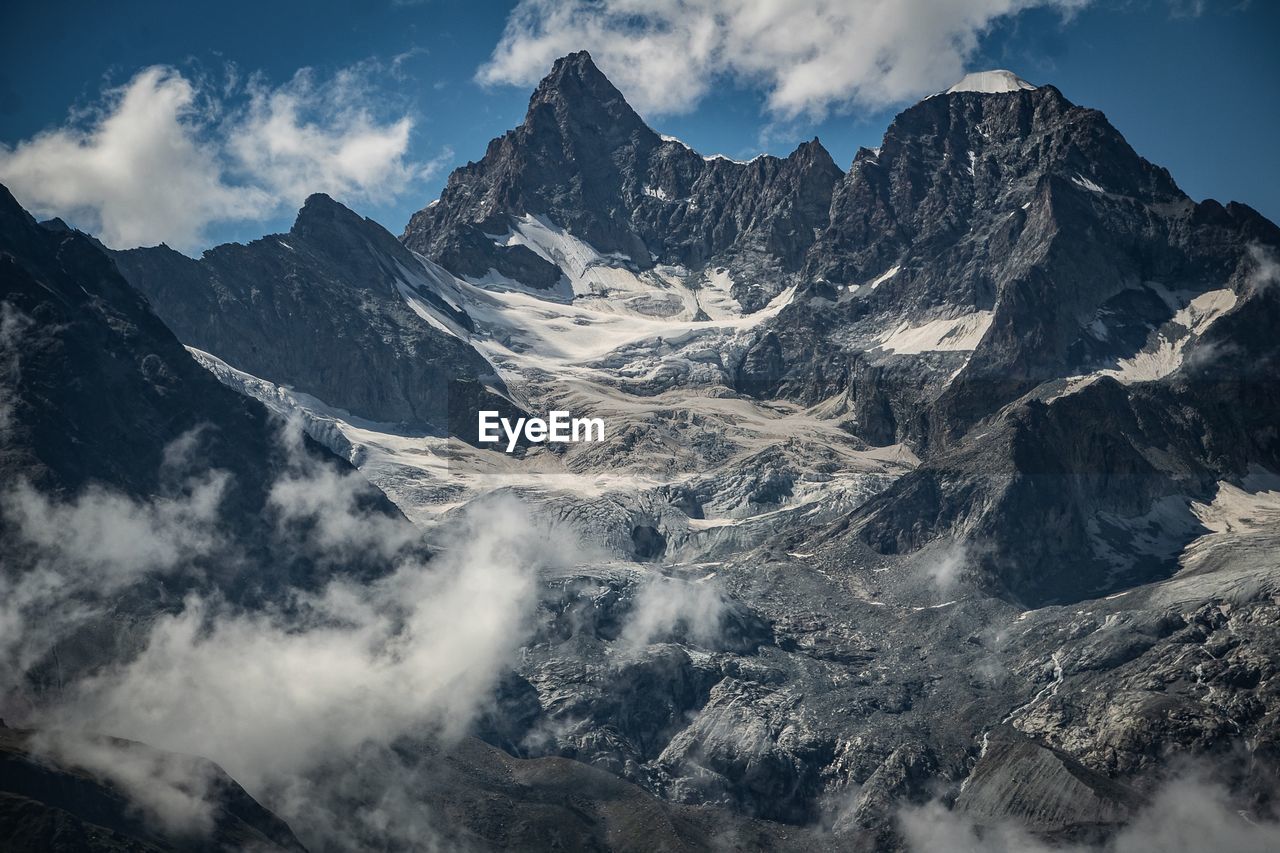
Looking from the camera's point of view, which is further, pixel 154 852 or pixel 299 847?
pixel 299 847

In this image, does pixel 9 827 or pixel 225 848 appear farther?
pixel 225 848

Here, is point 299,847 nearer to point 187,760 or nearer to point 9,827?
point 187,760

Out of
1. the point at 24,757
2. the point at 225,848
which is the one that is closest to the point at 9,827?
the point at 24,757

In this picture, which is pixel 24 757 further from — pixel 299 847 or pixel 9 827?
pixel 299 847

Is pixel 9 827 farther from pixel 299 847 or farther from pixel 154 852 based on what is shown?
pixel 299 847

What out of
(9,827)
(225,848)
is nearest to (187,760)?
(225,848)

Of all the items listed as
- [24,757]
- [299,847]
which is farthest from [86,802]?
[299,847]

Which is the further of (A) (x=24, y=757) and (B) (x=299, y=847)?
(B) (x=299, y=847)
